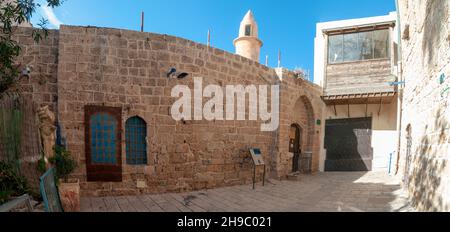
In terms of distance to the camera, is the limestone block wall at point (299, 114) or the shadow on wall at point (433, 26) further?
the limestone block wall at point (299, 114)

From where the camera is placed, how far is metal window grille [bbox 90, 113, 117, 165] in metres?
5.28

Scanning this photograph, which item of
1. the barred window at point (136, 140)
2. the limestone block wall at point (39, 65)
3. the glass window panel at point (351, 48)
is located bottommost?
the barred window at point (136, 140)

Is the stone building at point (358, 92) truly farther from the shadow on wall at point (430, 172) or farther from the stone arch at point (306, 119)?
the shadow on wall at point (430, 172)

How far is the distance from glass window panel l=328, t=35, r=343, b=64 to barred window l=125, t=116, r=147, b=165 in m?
8.96

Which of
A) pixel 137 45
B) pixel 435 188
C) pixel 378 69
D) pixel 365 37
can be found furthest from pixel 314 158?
pixel 137 45

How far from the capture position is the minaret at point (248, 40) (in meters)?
13.3

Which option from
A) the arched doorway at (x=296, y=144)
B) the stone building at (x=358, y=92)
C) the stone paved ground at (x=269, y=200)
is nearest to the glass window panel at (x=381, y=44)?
the stone building at (x=358, y=92)

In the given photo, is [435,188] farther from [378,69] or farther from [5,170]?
[378,69]

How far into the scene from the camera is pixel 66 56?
5195 millimetres

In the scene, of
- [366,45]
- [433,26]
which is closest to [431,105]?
[433,26]

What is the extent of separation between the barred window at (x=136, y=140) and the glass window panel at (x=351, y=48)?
30.5ft

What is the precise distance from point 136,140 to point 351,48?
9.77 m

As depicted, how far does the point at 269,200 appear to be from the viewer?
17.6ft
